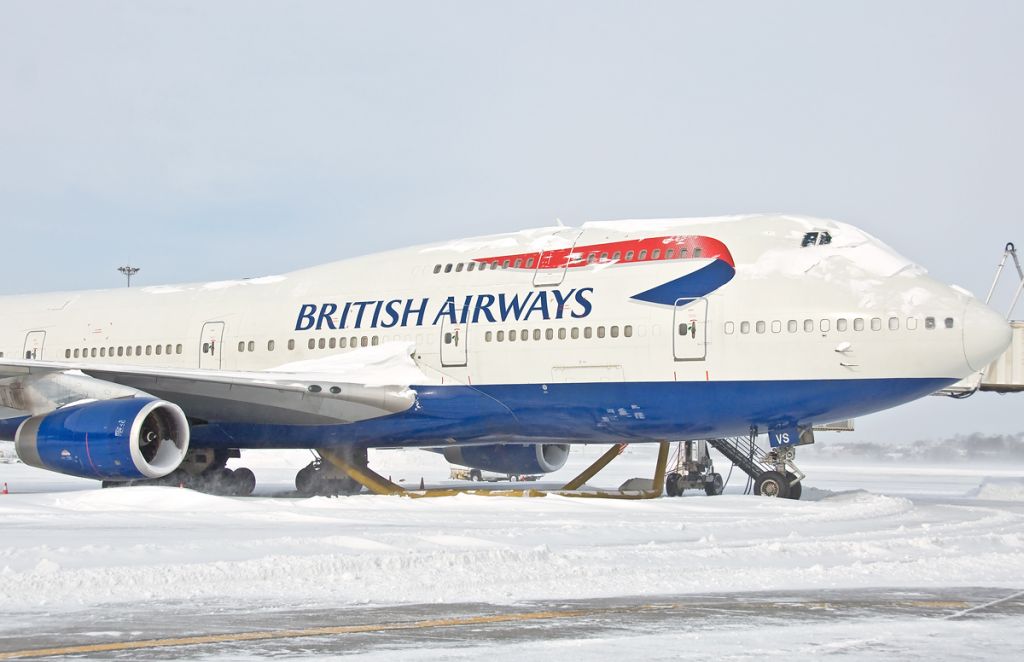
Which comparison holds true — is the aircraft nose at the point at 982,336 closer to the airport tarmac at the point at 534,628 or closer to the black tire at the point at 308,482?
the airport tarmac at the point at 534,628

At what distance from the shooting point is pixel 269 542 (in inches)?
402

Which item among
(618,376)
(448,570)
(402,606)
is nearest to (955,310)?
(618,376)

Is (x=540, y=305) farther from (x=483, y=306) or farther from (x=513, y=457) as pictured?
(x=513, y=457)

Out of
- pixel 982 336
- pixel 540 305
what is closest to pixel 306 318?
pixel 540 305

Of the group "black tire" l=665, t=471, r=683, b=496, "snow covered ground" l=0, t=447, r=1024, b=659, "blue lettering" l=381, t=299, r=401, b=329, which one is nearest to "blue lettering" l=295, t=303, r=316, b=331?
Result: "blue lettering" l=381, t=299, r=401, b=329

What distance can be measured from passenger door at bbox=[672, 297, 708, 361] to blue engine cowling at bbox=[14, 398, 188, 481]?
7622 millimetres

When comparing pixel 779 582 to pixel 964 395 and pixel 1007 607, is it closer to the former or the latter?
pixel 1007 607

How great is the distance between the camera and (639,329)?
56.8 feet

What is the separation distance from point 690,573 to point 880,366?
26.7ft

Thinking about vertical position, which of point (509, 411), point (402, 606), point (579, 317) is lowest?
point (402, 606)

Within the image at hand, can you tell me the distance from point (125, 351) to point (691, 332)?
36.7ft

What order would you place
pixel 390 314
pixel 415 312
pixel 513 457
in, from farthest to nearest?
pixel 513 457
pixel 390 314
pixel 415 312

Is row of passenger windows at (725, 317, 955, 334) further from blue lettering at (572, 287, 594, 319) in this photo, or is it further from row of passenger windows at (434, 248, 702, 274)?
blue lettering at (572, 287, 594, 319)

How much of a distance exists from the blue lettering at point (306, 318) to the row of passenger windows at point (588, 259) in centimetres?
246
